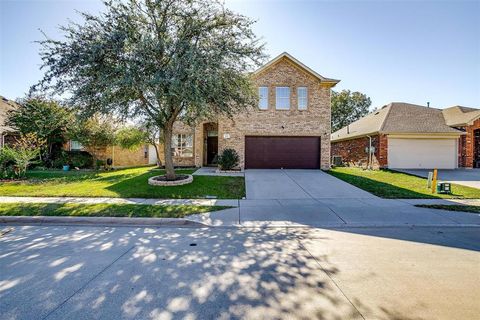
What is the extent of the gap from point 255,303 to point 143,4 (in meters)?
11.2

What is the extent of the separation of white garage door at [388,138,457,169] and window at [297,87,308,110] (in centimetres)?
708

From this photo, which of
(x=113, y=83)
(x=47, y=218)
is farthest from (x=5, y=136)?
(x=47, y=218)

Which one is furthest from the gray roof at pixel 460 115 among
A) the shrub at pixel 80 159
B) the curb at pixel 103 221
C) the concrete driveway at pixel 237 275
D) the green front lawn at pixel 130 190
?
the shrub at pixel 80 159

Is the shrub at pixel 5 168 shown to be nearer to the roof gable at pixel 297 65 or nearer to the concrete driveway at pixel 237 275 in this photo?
the concrete driveway at pixel 237 275

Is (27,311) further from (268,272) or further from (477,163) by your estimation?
(477,163)

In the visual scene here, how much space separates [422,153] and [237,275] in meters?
20.0

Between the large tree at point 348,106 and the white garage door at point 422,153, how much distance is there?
2474 centimetres

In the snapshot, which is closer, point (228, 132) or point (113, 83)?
point (113, 83)

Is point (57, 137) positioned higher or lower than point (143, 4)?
lower

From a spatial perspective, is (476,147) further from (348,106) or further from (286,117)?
(348,106)

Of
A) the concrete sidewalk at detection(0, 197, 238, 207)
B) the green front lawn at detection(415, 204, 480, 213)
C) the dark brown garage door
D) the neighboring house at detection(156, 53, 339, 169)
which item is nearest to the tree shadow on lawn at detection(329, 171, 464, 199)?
the green front lawn at detection(415, 204, 480, 213)

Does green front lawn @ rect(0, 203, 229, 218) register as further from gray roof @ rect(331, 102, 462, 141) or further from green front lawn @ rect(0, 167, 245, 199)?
gray roof @ rect(331, 102, 462, 141)

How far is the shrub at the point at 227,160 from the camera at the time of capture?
14977 mm

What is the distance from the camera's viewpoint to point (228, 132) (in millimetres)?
16438
